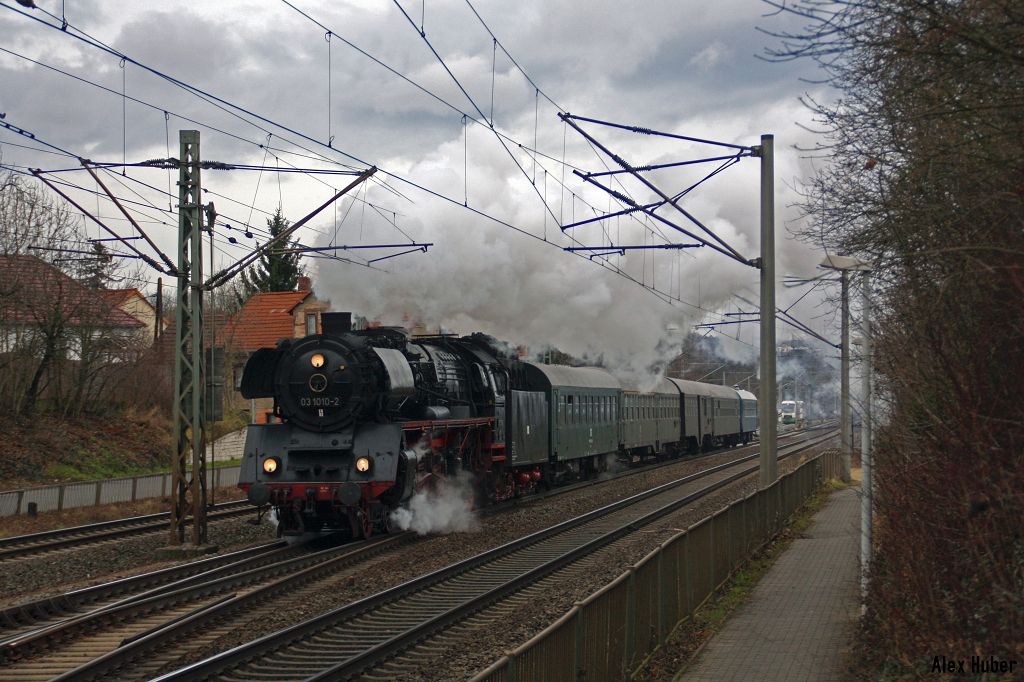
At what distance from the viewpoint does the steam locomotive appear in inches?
544

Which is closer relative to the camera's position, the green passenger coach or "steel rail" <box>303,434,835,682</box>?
"steel rail" <box>303,434,835,682</box>

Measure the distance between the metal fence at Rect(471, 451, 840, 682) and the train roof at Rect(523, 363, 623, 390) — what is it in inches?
329

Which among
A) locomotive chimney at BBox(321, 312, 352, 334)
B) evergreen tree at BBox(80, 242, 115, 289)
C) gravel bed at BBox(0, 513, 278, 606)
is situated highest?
evergreen tree at BBox(80, 242, 115, 289)

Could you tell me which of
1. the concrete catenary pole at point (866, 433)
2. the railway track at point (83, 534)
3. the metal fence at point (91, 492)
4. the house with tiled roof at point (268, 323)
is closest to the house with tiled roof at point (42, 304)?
the metal fence at point (91, 492)

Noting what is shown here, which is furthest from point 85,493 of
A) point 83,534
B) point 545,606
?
point 545,606

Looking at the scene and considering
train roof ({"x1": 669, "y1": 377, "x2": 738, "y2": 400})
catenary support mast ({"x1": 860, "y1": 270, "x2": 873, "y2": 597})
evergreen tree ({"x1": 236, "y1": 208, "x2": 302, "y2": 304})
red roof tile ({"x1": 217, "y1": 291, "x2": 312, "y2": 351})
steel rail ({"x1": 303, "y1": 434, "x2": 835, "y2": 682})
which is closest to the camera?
steel rail ({"x1": 303, "y1": 434, "x2": 835, "y2": 682})

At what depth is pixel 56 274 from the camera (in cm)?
2681

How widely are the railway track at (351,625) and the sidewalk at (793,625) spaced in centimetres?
264

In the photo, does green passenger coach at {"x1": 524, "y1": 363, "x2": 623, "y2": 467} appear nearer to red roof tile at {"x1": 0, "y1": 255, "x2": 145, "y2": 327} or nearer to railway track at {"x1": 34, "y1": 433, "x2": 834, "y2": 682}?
railway track at {"x1": 34, "y1": 433, "x2": 834, "y2": 682}

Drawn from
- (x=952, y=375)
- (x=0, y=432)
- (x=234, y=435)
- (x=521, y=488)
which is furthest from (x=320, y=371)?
(x=234, y=435)

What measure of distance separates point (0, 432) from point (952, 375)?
26.0 meters

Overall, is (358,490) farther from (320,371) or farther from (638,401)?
(638,401)

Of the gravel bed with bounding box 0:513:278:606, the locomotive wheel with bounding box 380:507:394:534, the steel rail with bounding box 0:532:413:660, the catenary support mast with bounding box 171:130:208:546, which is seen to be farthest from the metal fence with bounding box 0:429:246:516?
the steel rail with bounding box 0:532:413:660

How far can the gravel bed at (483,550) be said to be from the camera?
28.3 ft
